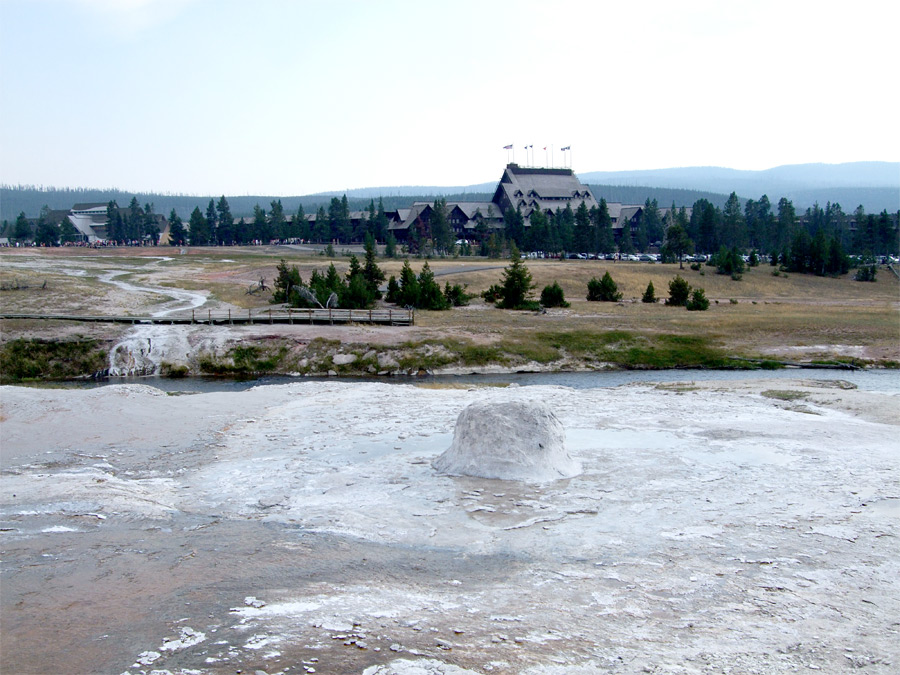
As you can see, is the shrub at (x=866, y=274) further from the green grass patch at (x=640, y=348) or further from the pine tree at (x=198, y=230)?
the pine tree at (x=198, y=230)

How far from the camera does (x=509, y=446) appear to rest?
658 inches

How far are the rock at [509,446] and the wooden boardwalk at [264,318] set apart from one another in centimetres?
2995

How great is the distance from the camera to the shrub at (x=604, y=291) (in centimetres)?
6509

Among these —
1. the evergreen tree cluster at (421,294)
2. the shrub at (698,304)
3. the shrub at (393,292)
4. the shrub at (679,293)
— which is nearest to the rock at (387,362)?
the evergreen tree cluster at (421,294)

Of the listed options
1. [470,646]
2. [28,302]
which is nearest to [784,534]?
[470,646]

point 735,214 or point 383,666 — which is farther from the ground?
point 735,214

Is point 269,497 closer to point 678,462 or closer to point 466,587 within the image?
point 466,587

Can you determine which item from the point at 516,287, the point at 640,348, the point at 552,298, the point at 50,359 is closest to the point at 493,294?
the point at 516,287

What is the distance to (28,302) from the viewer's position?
54312 mm

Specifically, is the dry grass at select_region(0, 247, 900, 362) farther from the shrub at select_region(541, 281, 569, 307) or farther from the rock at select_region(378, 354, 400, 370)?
the rock at select_region(378, 354, 400, 370)

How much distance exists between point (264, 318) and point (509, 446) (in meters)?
32.3

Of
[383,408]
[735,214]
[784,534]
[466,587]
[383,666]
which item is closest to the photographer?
[383,666]

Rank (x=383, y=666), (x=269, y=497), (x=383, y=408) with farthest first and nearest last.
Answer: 1. (x=383, y=408)
2. (x=269, y=497)
3. (x=383, y=666)

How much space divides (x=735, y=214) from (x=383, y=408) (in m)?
95.5
